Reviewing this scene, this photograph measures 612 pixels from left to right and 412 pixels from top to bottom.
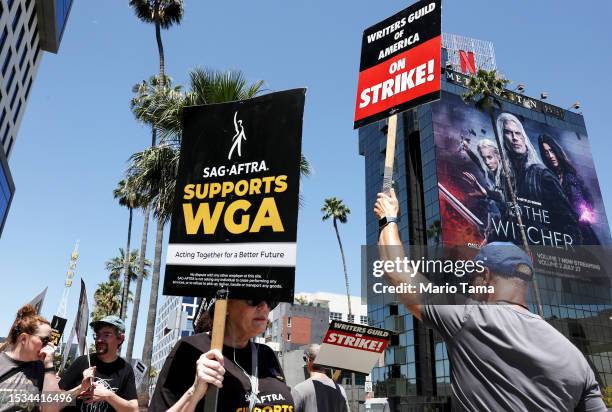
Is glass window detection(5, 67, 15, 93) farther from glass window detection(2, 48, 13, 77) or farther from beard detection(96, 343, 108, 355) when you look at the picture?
beard detection(96, 343, 108, 355)

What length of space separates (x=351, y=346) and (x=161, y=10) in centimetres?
2101

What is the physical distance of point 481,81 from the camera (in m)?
31.6

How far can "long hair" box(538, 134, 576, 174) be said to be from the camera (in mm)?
60750

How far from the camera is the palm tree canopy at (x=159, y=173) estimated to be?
47.6ft

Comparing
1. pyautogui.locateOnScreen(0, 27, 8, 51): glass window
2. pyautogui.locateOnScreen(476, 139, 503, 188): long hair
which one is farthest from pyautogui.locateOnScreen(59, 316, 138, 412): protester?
pyautogui.locateOnScreen(476, 139, 503, 188): long hair

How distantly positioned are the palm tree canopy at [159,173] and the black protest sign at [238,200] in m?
11.6

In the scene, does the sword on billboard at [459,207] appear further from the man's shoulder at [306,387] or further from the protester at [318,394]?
the man's shoulder at [306,387]

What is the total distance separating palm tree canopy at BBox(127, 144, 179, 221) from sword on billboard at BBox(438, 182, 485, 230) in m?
41.3

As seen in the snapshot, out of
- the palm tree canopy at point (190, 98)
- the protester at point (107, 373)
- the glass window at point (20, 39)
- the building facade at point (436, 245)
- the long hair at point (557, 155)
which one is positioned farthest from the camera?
the long hair at point (557, 155)

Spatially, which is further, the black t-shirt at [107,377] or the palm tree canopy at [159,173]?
the palm tree canopy at [159,173]

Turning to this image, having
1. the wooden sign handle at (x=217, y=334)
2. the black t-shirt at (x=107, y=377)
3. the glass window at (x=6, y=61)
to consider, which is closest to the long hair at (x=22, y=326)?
the black t-shirt at (x=107, y=377)

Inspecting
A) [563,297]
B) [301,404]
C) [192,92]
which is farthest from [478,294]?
[563,297]

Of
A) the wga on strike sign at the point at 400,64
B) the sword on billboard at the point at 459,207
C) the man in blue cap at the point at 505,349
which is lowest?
the man in blue cap at the point at 505,349

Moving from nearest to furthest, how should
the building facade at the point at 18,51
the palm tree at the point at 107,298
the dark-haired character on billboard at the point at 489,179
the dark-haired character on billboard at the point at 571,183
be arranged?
1. the building facade at the point at 18,51
2. the palm tree at the point at 107,298
3. the dark-haired character on billboard at the point at 489,179
4. the dark-haired character on billboard at the point at 571,183
